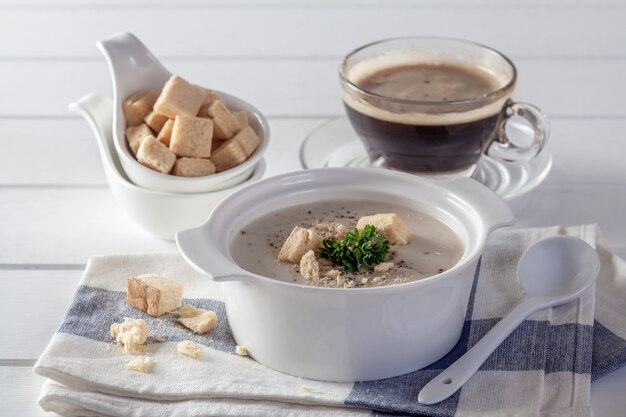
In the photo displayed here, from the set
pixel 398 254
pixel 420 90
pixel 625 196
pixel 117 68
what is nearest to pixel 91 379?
pixel 398 254

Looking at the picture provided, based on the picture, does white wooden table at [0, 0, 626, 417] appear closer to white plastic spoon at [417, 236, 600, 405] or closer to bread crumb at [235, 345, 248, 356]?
white plastic spoon at [417, 236, 600, 405]

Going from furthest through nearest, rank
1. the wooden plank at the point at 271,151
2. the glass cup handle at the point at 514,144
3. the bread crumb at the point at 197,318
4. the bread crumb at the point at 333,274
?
the wooden plank at the point at 271,151, the glass cup handle at the point at 514,144, the bread crumb at the point at 197,318, the bread crumb at the point at 333,274

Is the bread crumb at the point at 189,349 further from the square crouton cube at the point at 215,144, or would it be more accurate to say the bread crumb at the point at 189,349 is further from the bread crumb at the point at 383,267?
the square crouton cube at the point at 215,144

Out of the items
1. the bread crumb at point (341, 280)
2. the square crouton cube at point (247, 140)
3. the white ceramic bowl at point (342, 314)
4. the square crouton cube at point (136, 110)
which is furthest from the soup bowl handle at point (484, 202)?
the square crouton cube at point (136, 110)

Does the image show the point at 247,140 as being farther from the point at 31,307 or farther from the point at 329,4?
the point at 329,4

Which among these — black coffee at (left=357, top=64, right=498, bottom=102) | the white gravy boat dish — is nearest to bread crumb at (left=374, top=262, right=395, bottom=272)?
the white gravy boat dish

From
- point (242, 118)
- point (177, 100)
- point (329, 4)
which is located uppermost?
point (177, 100)

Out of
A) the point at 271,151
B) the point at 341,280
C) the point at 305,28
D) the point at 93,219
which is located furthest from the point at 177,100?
the point at 305,28

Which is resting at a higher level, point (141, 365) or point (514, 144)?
point (141, 365)
